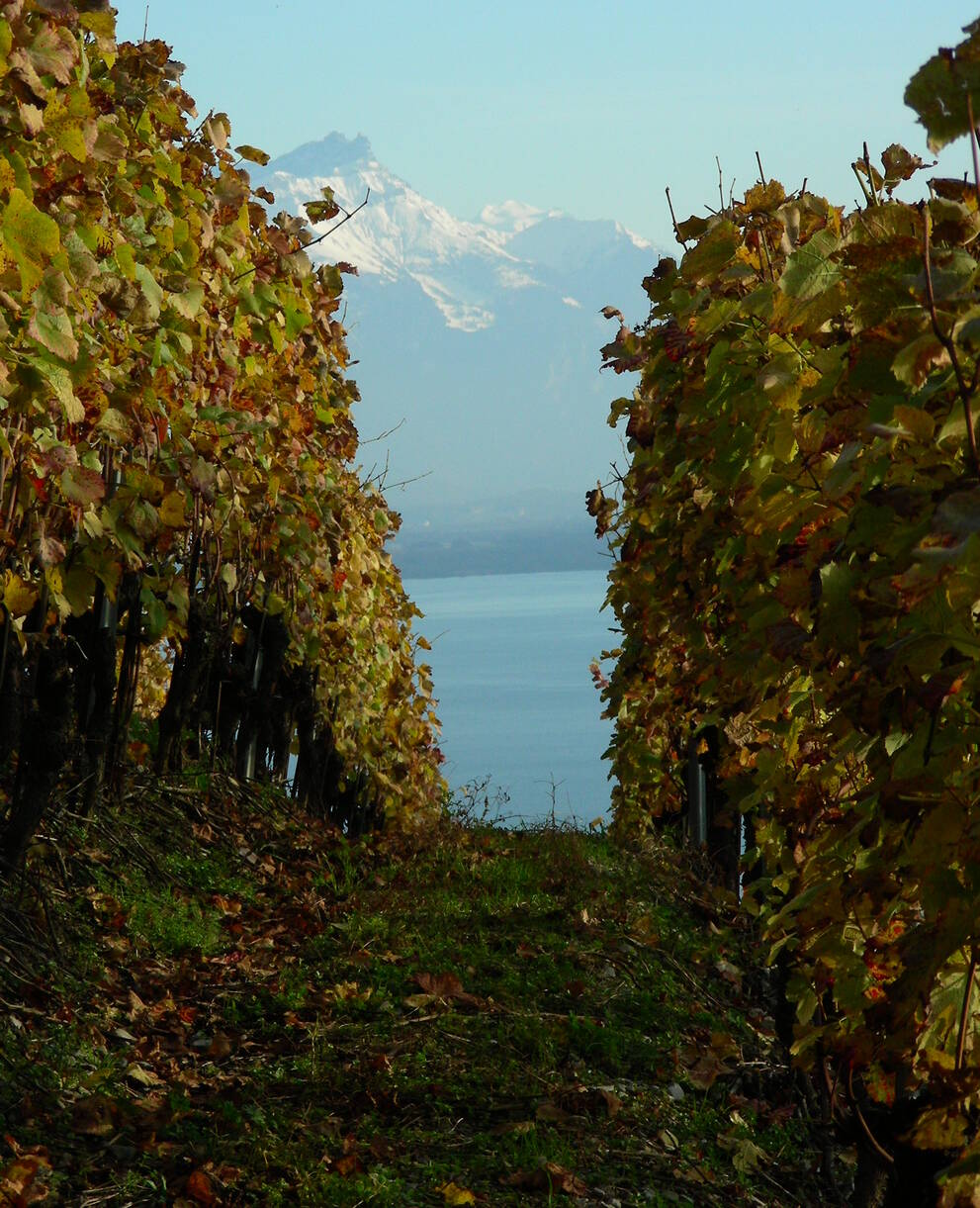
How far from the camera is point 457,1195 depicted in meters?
3.56

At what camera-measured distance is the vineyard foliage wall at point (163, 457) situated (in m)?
3.17

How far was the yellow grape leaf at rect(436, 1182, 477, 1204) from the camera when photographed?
3.54 meters

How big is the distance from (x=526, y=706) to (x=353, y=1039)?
41.1 m

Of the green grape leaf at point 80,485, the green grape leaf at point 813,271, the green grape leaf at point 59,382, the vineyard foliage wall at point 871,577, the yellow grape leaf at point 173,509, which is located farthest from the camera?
the yellow grape leaf at point 173,509

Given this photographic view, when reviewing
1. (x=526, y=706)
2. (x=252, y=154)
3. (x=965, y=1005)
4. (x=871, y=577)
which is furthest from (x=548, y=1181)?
(x=526, y=706)

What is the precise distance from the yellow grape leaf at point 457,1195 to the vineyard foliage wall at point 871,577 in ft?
3.60

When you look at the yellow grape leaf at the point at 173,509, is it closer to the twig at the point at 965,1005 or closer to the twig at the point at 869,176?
the twig at the point at 869,176

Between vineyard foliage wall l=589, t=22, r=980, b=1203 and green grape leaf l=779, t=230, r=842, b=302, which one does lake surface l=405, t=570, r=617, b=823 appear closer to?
vineyard foliage wall l=589, t=22, r=980, b=1203

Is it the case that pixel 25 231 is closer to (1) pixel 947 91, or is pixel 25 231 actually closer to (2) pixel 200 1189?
(1) pixel 947 91

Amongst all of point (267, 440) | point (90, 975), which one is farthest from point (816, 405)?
point (267, 440)

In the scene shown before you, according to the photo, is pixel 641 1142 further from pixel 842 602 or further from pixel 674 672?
pixel 674 672

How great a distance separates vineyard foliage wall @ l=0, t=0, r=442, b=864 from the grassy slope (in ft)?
1.98

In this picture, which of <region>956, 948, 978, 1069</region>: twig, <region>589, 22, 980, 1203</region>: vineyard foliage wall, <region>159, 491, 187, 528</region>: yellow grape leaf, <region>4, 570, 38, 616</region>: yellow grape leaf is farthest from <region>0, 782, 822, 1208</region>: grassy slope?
<region>956, 948, 978, 1069</region>: twig

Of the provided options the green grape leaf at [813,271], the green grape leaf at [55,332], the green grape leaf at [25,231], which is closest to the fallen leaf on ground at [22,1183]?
the green grape leaf at [55,332]
